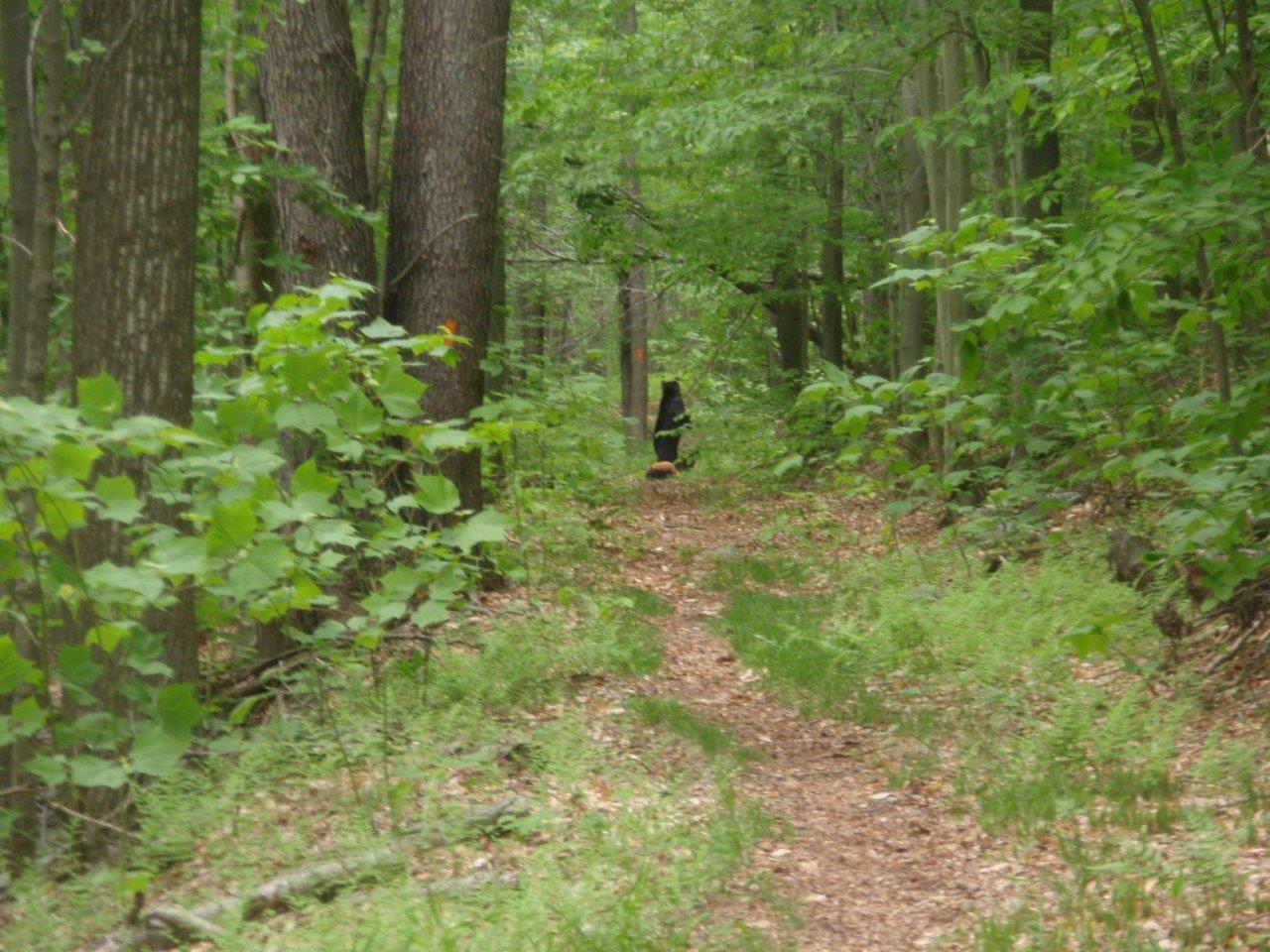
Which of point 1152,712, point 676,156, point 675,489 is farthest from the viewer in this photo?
point 675,489

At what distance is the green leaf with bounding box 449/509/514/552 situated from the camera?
4.97 metres

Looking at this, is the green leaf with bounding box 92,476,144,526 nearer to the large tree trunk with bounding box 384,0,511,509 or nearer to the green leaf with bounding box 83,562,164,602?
the green leaf with bounding box 83,562,164,602

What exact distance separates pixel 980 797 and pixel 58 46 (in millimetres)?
5368

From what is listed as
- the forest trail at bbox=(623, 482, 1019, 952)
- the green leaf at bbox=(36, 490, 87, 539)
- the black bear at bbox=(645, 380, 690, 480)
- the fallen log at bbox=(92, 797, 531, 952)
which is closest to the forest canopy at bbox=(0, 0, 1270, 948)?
the green leaf at bbox=(36, 490, 87, 539)

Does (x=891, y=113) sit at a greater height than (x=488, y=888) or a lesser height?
greater

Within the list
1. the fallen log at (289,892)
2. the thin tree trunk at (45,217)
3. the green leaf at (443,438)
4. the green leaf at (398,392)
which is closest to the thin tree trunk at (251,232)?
the thin tree trunk at (45,217)

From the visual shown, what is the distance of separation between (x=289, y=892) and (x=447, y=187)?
612cm

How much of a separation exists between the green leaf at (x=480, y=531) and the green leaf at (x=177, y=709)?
47.9 inches

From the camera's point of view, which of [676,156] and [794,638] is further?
[676,156]

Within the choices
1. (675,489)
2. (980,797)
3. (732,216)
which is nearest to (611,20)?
(732,216)

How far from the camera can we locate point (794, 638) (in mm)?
8578

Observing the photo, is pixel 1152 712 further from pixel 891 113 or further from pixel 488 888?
pixel 891 113

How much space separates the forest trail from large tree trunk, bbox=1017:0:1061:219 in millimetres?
4372

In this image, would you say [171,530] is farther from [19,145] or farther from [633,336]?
[633,336]
